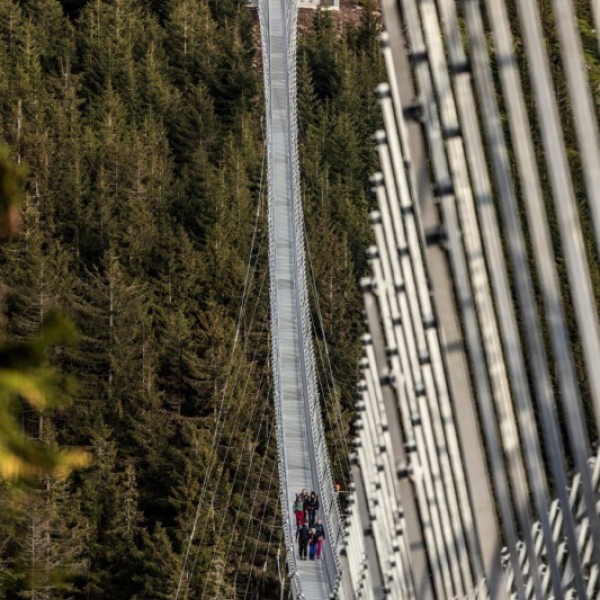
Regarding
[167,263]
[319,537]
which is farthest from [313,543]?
[167,263]

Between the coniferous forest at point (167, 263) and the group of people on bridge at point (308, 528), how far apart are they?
5.06 metres

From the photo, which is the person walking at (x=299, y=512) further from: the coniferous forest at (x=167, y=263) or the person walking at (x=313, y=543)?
the coniferous forest at (x=167, y=263)

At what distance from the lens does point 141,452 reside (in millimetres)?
35219

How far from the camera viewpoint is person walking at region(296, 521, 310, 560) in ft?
54.5

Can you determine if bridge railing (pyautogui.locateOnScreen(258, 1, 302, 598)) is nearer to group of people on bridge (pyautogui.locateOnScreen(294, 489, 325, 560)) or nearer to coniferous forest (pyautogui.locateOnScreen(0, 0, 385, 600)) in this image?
group of people on bridge (pyautogui.locateOnScreen(294, 489, 325, 560))

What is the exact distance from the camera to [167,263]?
1711 inches

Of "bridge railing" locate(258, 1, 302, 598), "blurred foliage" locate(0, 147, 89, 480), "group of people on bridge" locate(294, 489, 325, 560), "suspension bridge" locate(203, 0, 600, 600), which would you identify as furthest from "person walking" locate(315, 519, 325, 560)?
"blurred foliage" locate(0, 147, 89, 480)

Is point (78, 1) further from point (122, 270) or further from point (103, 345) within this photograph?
point (103, 345)

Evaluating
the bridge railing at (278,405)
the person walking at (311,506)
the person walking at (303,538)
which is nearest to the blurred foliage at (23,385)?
the bridge railing at (278,405)

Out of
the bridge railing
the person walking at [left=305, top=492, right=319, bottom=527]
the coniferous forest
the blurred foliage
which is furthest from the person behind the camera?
the coniferous forest

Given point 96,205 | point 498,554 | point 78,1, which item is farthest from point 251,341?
point 498,554

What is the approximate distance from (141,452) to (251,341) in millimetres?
5195

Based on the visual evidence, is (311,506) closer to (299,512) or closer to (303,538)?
(299,512)

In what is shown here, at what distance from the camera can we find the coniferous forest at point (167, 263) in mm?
30969
